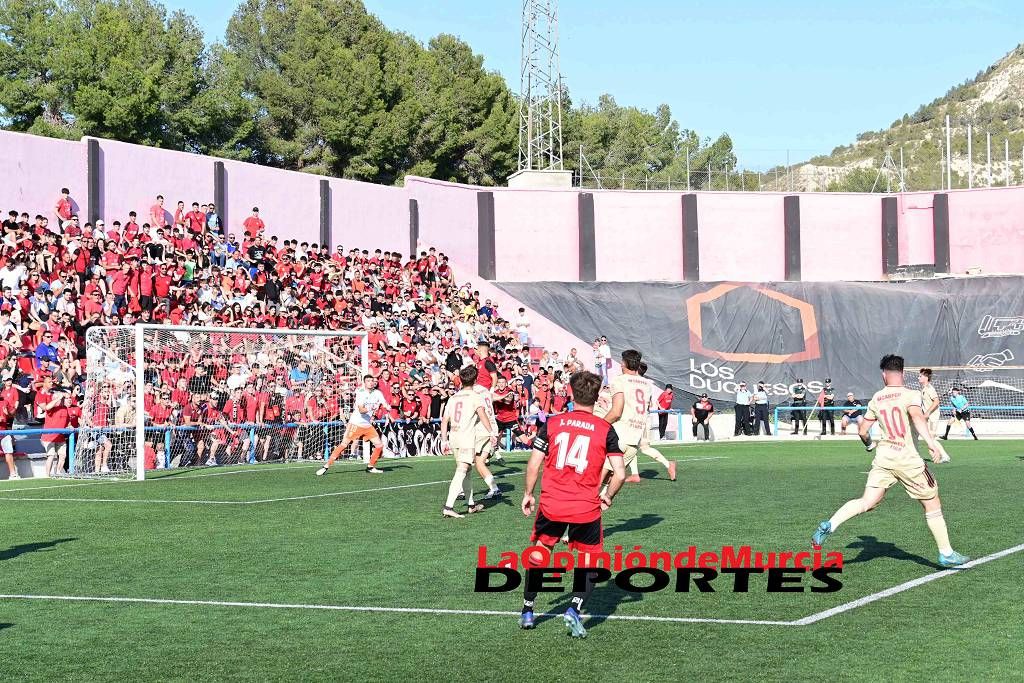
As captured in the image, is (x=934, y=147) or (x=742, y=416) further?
(x=934, y=147)

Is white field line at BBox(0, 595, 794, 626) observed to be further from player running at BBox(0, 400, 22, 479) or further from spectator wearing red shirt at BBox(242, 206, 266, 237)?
spectator wearing red shirt at BBox(242, 206, 266, 237)

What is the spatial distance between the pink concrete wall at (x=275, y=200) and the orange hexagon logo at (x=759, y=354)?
1448cm

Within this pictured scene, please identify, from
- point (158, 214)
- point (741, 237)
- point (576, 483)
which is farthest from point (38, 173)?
point (741, 237)

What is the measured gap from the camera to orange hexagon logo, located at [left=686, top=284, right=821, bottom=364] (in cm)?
4644

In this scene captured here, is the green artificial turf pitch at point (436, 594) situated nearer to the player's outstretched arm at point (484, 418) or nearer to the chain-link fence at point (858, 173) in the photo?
the player's outstretched arm at point (484, 418)

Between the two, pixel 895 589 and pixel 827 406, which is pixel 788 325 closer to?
pixel 827 406

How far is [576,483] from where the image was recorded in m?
8.70

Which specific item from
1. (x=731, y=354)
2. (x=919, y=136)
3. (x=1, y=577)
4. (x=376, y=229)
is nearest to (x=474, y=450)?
(x=1, y=577)

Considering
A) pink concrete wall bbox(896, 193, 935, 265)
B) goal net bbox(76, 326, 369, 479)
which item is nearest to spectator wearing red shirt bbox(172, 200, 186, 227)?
goal net bbox(76, 326, 369, 479)

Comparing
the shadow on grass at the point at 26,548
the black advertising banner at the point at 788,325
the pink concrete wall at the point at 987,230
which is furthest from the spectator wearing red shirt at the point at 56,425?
the pink concrete wall at the point at 987,230

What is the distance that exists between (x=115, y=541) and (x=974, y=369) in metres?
38.5

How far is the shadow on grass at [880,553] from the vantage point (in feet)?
39.5

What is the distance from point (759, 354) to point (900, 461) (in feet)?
118

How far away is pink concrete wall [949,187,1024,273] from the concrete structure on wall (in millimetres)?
40
